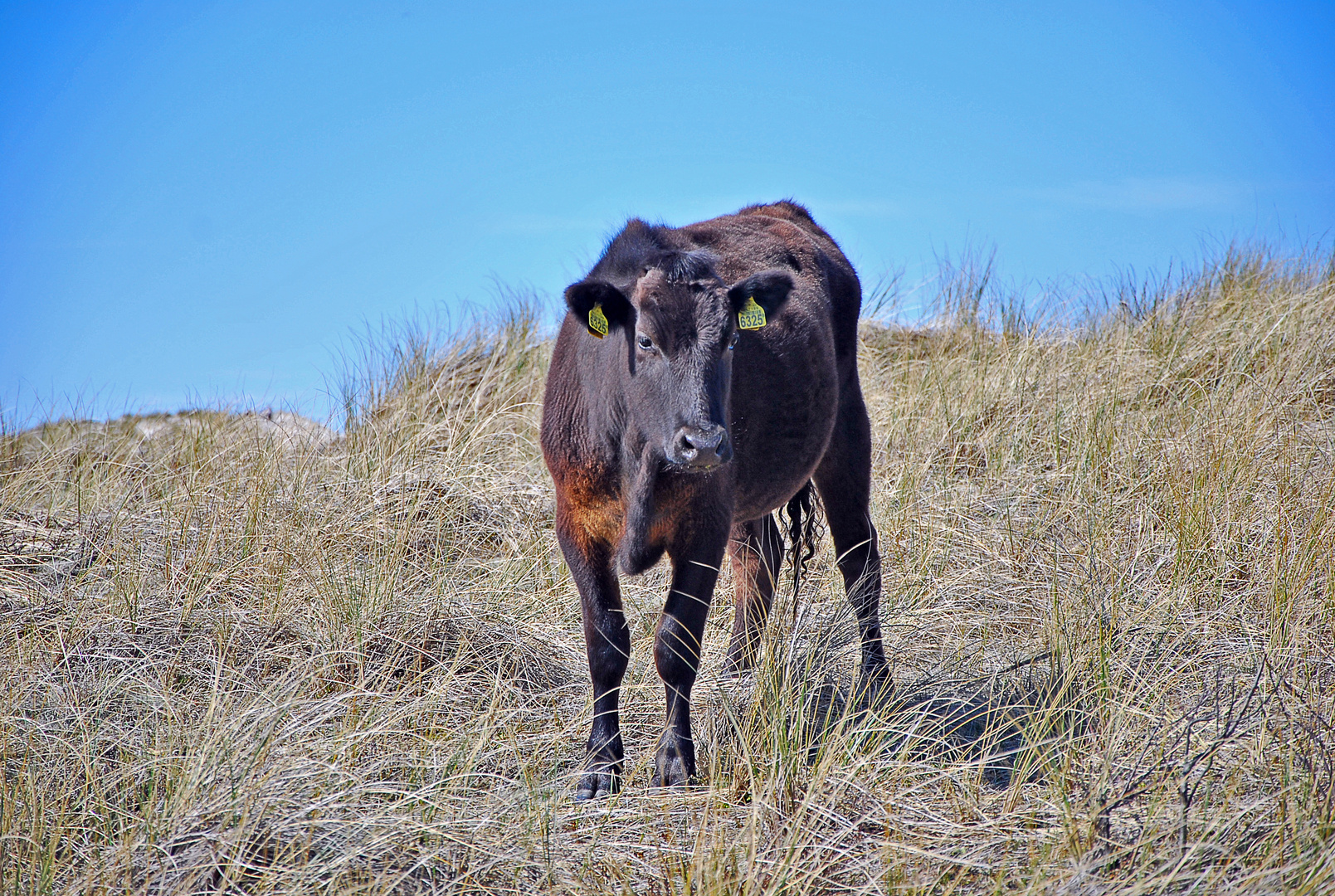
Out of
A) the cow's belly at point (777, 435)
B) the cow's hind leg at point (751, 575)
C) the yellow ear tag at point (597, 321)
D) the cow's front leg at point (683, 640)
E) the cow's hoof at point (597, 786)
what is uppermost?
the yellow ear tag at point (597, 321)

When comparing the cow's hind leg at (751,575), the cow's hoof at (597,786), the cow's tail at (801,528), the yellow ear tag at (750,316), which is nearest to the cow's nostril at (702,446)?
the yellow ear tag at (750,316)

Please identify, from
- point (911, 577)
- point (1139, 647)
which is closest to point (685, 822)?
point (1139, 647)

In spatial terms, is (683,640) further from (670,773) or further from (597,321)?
(597,321)

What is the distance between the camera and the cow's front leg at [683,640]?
368cm

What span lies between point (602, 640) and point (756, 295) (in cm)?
163

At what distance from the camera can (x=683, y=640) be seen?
12.5 ft

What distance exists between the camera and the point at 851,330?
5.64 metres

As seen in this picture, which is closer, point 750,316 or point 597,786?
point 597,786

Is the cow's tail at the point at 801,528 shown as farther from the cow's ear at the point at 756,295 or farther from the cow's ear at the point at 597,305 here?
the cow's ear at the point at 597,305

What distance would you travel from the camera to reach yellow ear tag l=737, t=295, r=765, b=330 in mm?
3959

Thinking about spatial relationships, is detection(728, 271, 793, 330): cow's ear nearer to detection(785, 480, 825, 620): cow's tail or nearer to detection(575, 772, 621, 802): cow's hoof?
detection(785, 480, 825, 620): cow's tail

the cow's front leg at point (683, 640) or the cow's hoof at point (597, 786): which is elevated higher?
the cow's front leg at point (683, 640)

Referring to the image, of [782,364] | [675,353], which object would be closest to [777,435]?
[782,364]

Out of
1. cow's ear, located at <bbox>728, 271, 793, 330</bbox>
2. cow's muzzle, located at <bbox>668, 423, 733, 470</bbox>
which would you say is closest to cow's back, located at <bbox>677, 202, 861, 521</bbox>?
cow's ear, located at <bbox>728, 271, 793, 330</bbox>
